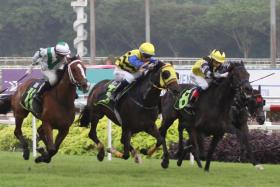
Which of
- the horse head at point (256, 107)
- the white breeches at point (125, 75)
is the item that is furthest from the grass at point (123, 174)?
the white breeches at point (125, 75)

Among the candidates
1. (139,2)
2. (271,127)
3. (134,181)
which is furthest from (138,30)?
(134,181)

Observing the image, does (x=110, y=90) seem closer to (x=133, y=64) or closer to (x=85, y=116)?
(x=133, y=64)

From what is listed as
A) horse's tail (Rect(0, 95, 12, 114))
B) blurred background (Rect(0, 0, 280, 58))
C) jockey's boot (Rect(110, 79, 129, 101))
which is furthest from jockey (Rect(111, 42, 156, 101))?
blurred background (Rect(0, 0, 280, 58))

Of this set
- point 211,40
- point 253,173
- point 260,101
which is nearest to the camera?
point 253,173

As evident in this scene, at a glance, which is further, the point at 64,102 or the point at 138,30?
the point at 138,30

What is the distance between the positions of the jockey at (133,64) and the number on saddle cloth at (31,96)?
97 cm

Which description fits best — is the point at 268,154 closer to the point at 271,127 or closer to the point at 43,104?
the point at 271,127

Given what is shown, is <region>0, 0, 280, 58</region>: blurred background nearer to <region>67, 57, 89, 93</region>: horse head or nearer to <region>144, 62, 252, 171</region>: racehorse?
<region>144, 62, 252, 171</region>: racehorse

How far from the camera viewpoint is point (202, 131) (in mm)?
10695

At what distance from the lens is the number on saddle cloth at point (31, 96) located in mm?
11121

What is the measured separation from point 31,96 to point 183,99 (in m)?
1.92

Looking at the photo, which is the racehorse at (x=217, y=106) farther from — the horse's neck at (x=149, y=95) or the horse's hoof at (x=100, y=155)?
the horse's hoof at (x=100, y=155)

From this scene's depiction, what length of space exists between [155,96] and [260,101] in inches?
62.7

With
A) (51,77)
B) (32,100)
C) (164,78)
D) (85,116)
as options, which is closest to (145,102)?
(164,78)
